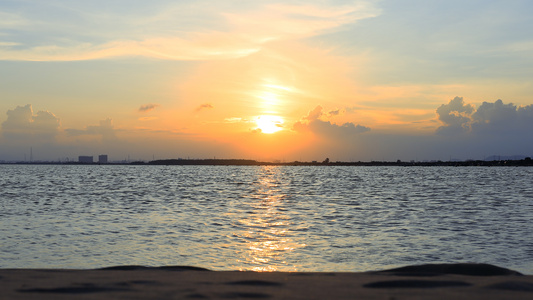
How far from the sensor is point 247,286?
7395mm

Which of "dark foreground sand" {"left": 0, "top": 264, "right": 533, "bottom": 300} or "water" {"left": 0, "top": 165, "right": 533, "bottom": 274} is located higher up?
"dark foreground sand" {"left": 0, "top": 264, "right": 533, "bottom": 300}

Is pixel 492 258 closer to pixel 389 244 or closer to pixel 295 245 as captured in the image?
pixel 389 244

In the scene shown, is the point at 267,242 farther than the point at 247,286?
Yes

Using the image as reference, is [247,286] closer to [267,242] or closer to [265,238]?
[267,242]

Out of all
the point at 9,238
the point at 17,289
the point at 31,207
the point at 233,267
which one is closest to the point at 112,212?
the point at 31,207

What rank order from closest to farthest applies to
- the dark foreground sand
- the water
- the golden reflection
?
the dark foreground sand → the golden reflection → the water

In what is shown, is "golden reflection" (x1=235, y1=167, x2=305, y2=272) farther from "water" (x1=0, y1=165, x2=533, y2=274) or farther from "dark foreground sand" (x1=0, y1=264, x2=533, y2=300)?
"dark foreground sand" (x1=0, y1=264, x2=533, y2=300)

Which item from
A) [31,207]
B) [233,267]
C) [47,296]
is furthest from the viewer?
[31,207]

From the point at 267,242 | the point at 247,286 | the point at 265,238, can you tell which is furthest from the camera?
the point at 265,238

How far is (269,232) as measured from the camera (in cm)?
2639

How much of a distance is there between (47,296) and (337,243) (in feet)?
57.2

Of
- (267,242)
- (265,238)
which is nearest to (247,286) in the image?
(267,242)

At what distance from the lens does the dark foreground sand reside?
655cm

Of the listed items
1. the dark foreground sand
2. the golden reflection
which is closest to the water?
the golden reflection
